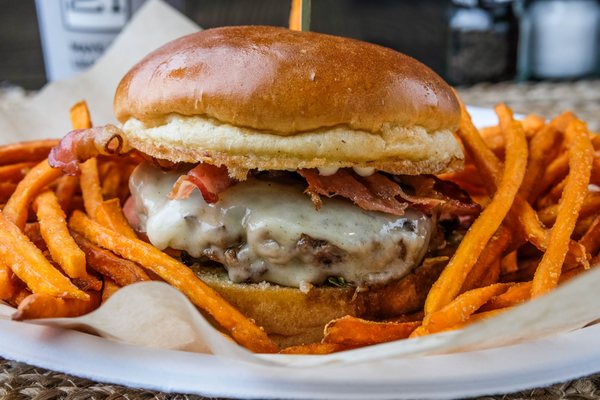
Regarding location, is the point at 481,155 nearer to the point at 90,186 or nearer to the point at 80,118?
the point at 90,186

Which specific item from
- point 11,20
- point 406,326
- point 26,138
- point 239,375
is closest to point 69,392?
point 239,375

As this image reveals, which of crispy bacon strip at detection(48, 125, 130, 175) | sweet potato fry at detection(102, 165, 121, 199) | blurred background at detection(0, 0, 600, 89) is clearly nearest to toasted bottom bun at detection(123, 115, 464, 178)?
crispy bacon strip at detection(48, 125, 130, 175)

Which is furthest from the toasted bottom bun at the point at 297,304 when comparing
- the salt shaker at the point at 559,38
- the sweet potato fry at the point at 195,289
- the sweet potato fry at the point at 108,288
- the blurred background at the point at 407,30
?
the salt shaker at the point at 559,38

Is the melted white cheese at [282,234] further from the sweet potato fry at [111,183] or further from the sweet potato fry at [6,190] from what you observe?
the sweet potato fry at [6,190]

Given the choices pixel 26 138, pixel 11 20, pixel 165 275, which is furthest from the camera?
pixel 11 20

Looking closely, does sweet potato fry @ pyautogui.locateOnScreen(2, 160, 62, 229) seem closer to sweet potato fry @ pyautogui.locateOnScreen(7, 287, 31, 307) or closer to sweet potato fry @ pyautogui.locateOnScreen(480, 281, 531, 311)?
sweet potato fry @ pyautogui.locateOnScreen(7, 287, 31, 307)

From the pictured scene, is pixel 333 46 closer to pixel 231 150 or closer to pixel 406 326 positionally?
pixel 231 150

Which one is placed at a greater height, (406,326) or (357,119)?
(357,119)
